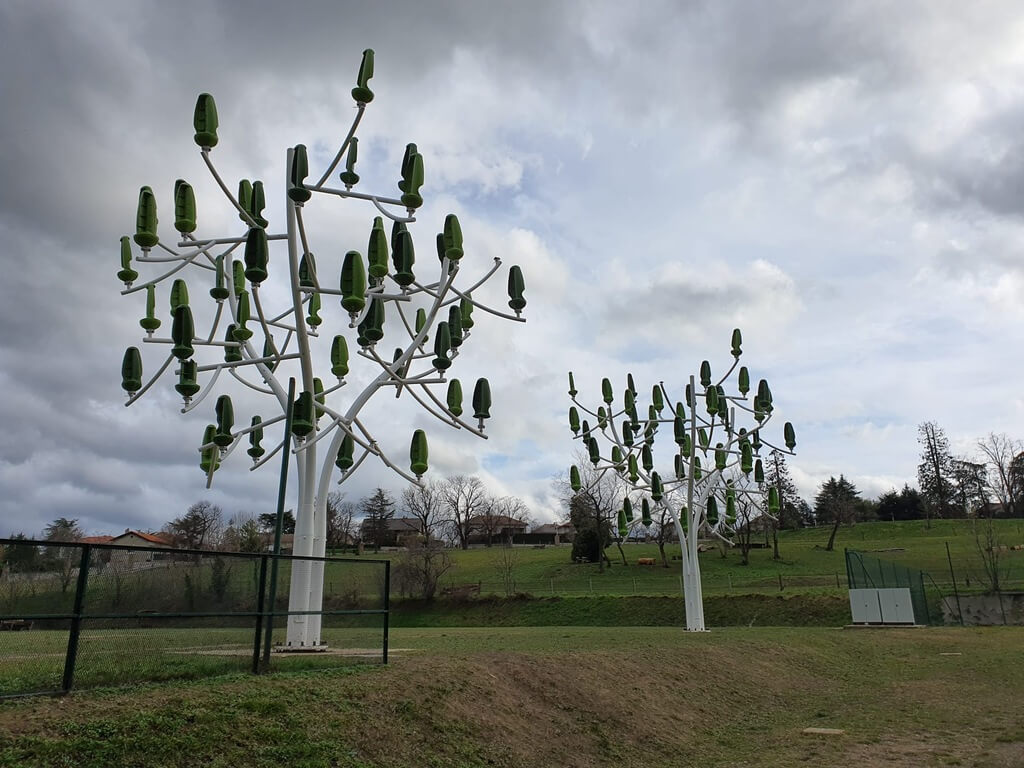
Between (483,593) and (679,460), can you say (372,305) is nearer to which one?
(679,460)

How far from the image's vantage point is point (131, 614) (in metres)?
7.39

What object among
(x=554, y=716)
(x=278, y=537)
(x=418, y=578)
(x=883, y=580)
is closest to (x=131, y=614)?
(x=278, y=537)

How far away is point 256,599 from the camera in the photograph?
29.5 ft

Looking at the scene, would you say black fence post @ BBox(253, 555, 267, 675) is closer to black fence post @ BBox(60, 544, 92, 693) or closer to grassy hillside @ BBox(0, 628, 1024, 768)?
grassy hillside @ BBox(0, 628, 1024, 768)

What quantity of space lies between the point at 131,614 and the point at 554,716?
217 inches

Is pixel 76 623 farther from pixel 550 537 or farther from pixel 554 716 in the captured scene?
pixel 550 537

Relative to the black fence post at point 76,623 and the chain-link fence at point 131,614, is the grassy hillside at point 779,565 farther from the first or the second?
the black fence post at point 76,623

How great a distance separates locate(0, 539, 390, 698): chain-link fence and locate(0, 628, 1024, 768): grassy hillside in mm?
359

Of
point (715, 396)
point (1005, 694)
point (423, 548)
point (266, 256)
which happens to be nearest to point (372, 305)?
point (266, 256)

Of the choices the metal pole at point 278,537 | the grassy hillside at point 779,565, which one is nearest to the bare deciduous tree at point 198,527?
the grassy hillside at point 779,565

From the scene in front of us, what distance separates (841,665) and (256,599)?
573 inches

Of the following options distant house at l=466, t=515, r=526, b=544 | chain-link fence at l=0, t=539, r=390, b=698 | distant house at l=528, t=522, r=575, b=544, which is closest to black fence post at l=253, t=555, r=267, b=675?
chain-link fence at l=0, t=539, r=390, b=698

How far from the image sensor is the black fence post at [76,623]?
6.60m

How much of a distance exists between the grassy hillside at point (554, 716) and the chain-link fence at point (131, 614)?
359 mm
